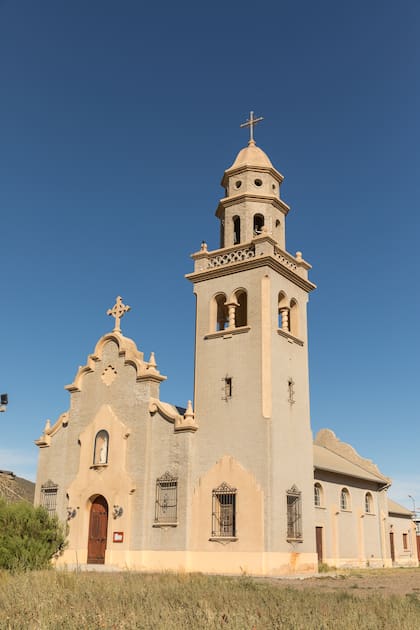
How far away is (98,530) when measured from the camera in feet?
90.7

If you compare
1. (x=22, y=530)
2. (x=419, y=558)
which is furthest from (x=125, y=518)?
(x=419, y=558)

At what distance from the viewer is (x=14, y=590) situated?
13023 mm

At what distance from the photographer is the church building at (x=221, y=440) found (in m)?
25.0

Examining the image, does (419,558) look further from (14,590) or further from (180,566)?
(14,590)

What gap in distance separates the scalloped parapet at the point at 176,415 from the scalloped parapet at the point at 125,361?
1.16 metres

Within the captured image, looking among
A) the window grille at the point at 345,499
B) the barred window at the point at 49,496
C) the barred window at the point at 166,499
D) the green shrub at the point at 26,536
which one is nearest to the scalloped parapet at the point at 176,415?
the barred window at the point at 166,499

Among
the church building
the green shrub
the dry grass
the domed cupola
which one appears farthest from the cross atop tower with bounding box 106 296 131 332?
the dry grass

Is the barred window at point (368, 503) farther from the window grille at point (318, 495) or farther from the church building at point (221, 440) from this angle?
the window grille at point (318, 495)

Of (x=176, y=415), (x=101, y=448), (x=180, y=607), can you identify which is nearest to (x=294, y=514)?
(x=176, y=415)

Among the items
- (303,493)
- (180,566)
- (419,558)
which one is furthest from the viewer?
(419,558)

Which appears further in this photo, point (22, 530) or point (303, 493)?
point (303, 493)

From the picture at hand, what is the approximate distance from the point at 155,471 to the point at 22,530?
7.41 m

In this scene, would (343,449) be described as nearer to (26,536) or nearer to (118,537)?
(118,537)

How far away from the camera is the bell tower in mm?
24797
